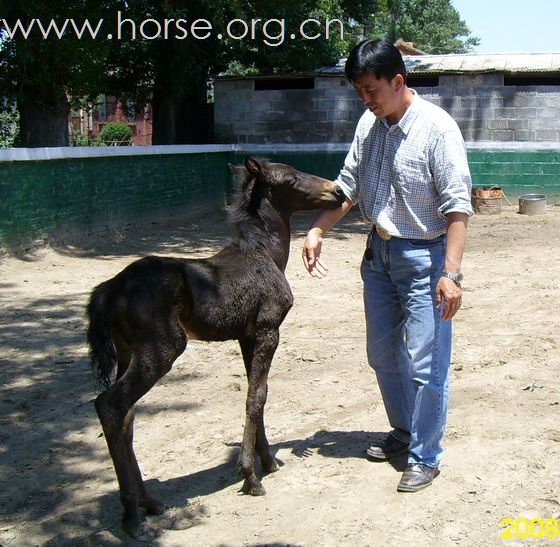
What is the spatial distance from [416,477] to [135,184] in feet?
36.3

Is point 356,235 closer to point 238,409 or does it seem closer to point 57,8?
point 57,8

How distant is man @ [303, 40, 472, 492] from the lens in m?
3.78

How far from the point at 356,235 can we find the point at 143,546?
11.9m

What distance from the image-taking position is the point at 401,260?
404 cm

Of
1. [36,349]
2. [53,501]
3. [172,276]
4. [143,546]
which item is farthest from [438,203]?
[36,349]

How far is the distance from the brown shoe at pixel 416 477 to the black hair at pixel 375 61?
201 centimetres

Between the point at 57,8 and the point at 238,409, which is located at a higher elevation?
the point at 57,8

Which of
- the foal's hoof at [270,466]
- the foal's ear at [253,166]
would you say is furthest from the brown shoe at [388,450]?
the foal's ear at [253,166]

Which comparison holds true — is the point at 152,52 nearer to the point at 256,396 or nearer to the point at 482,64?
the point at 482,64

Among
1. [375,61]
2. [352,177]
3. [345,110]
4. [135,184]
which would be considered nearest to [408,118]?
[375,61]

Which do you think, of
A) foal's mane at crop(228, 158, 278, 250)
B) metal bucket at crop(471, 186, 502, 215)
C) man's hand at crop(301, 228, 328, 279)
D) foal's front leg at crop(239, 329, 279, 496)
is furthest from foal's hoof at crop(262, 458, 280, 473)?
metal bucket at crop(471, 186, 502, 215)

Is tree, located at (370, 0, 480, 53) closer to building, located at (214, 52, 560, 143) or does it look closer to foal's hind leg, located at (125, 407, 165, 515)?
building, located at (214, 52, 560, 143)

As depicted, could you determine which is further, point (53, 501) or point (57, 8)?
point (57, 8)

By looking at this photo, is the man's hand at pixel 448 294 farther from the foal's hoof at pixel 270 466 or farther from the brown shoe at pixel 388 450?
the foal's hoof at pixel 270 466
